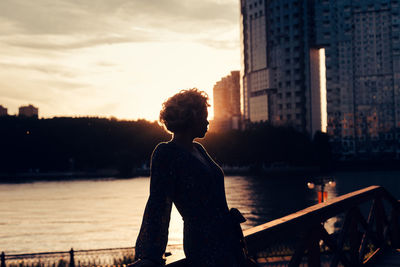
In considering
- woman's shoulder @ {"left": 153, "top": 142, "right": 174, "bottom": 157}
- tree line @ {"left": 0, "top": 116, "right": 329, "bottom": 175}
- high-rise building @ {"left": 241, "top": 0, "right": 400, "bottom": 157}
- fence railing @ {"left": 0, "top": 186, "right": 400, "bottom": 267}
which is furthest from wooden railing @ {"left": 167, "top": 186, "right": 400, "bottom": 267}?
high-rise building @ {"left": 241, "top": 0, "right": 400, "bottom": 157}

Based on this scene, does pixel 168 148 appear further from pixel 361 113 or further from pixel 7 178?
pixel 361 113

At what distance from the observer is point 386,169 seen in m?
126

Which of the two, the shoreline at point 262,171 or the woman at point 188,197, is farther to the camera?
the shoreline at point 262,171

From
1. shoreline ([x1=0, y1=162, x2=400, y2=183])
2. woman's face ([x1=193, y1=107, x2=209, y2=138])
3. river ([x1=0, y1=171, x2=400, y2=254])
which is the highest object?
woman's face ([x1=193, y1=107, x2=209, y2=138])

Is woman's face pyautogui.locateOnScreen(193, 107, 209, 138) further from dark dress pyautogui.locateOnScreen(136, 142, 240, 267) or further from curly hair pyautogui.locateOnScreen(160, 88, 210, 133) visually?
dark dress pyautogui.locateOnScreen(136, 142, 240, 267)

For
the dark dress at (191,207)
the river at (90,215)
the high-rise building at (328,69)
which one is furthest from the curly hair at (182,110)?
the high-rise building at (328,69)

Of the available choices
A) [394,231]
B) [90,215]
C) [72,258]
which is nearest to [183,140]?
[394,231]

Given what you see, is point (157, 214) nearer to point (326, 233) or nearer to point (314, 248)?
point (314, 248)

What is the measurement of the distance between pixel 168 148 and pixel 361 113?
159853mm

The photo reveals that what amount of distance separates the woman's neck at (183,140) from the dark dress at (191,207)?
73 mm

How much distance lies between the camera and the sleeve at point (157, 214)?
2516mm

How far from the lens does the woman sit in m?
2.61

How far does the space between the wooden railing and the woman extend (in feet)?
0.54

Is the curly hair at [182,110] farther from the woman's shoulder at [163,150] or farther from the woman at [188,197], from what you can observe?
the woman's shoulder at [163,150]
